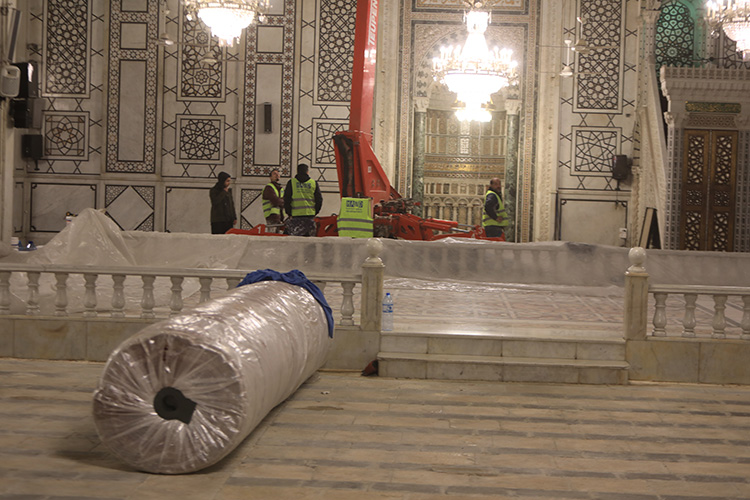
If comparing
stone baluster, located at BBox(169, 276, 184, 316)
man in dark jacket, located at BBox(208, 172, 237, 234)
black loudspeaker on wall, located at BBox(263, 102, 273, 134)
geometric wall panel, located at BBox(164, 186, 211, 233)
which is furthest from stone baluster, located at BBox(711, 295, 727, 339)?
geometric wall panel, located at BBox(164, 186, 211, 233)

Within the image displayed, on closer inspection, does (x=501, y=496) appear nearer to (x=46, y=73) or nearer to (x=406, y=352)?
(x=406, y=352)

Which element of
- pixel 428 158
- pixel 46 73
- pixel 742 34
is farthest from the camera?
pixel 428 158

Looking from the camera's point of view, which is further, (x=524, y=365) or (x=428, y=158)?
(x=428, y=158)

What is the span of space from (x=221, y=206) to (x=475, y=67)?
3.99m

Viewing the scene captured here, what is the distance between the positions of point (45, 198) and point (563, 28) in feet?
29.8

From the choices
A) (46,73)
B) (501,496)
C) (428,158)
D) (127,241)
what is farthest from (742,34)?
(46,73)

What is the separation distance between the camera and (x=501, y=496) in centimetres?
331

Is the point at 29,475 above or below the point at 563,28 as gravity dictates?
below

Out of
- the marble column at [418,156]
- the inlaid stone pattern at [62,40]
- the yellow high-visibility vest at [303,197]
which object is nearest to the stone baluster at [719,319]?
the yellow high-visibility vest at [303,197]

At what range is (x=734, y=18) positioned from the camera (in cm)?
1018

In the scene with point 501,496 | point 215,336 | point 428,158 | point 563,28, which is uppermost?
point 563,28

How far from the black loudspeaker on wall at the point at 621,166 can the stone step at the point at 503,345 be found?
8756mm

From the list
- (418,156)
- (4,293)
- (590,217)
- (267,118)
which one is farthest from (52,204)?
(590,217)

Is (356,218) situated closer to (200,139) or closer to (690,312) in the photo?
(200,139)
